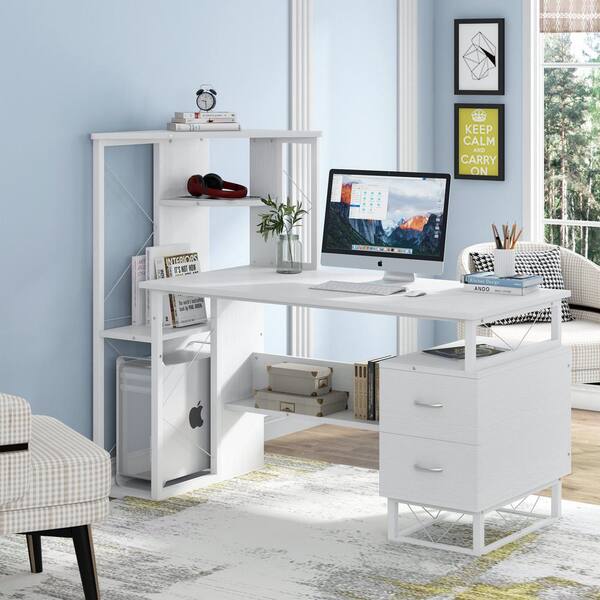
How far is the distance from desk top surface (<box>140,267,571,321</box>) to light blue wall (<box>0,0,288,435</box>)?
346 millimetres

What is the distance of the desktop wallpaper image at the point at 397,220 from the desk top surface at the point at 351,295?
14 centimetres

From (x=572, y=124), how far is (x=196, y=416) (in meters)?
2.52

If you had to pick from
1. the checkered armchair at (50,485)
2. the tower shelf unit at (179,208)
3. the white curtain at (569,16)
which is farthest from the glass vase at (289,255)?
the white curtain at (569,16)

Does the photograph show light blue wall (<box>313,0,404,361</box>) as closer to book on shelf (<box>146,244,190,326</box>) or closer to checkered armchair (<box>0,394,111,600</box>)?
book on shelf (<box>146,244,190,326</box>)

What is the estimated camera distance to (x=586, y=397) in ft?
19.3

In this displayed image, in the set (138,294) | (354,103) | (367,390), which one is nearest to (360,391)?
(367,390)

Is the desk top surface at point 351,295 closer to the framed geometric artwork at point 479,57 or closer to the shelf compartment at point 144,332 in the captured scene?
the shelf compartment at point 144,332

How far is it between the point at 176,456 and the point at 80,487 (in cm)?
124

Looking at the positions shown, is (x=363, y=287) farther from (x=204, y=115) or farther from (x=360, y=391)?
(x=204, y=115)

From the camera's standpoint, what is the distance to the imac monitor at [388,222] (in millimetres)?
4262

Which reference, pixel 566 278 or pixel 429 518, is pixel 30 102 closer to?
pixel 429 518

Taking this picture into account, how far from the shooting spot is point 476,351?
398cm

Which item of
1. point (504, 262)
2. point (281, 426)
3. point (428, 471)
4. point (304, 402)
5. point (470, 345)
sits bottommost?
point (281, 426)

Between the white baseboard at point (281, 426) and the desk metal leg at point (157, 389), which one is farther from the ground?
the desk metal leg at point (157, 389)
